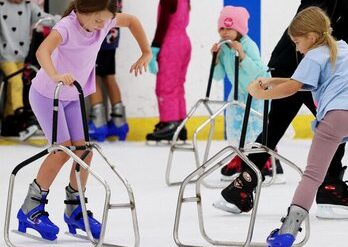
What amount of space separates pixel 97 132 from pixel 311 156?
14.8ft

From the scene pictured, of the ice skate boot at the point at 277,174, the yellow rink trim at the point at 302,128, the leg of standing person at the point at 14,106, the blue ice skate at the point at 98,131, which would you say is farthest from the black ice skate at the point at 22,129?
the ice skate boot at the point at 277,174

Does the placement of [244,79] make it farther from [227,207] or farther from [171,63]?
[171,63]

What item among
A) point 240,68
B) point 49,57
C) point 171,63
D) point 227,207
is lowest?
point 171,63

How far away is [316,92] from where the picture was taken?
3.75 meters

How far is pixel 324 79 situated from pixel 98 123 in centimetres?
447

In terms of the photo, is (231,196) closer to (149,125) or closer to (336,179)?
(336,179)

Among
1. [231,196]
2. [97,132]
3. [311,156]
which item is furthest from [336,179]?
[97,132]

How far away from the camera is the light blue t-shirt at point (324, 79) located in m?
3.64

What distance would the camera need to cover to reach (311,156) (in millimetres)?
3672

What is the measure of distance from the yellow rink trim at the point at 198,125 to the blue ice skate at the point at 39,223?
14.0 ft

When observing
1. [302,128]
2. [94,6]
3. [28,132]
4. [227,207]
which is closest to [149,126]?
[28,132]

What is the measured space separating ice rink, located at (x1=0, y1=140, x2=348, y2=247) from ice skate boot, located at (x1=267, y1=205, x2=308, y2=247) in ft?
1.02

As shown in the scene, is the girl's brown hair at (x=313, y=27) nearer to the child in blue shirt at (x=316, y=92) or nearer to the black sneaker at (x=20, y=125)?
the child in blue shirt at (x=316, y=92)

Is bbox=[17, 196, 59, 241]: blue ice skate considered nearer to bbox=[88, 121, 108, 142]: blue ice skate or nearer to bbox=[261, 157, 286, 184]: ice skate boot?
bbox=[261, 157, 286, 184]: ice skate boot
